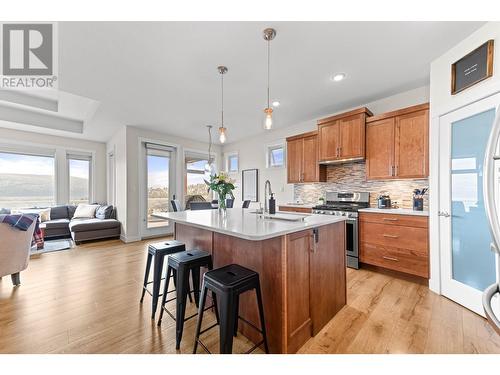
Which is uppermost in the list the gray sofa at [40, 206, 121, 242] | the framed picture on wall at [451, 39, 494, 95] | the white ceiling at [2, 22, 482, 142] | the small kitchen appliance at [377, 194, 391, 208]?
the white ceiling at [2, 22, 482, 142]

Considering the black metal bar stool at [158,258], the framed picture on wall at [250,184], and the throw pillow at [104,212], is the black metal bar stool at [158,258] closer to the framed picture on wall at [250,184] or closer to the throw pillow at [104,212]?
the framed picture on wall at [250,184]

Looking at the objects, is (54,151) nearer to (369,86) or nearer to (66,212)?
(66,212)

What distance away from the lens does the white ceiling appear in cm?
194

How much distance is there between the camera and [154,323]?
6.23 feet

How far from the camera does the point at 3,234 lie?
7.97ft

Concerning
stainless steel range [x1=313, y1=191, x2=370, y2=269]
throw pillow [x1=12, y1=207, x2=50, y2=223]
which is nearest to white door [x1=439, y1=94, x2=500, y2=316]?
stainless steel range [x1=313, y1=191, x2=370, y2=269]

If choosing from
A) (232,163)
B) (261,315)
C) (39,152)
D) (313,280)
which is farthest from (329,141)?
(39,152)

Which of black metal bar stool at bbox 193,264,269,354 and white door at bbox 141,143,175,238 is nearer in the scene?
black metal bar stool at bbox 193,264,269,354

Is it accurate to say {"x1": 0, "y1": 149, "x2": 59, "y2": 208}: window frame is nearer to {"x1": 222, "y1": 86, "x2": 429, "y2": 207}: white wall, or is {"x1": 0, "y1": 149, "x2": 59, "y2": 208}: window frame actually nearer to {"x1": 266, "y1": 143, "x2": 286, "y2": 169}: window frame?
{"x1": 222, "y1": 86, "x2": 429, "y2": 207}: white wall

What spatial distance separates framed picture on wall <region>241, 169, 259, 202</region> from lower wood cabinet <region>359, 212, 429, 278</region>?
298 cm

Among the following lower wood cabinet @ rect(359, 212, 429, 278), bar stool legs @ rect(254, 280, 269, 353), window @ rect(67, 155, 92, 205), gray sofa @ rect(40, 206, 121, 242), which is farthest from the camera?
window @ rect(67, 155, 92, 205)

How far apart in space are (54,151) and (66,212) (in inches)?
63.4

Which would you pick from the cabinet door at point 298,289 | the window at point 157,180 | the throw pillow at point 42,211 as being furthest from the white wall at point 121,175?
the cabinet door at point 298,289
